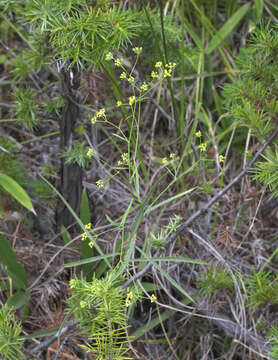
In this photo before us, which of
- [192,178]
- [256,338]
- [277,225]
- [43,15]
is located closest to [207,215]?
[192,178]

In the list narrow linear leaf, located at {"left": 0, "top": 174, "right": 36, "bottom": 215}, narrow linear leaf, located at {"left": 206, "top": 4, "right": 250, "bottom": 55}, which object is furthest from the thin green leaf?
narrow linear leaf, located at {"left": 206, "top": 4, "right": 250, "bottom": 55}

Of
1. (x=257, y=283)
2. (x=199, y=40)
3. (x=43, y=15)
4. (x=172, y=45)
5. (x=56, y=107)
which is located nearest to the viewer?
(x=43, y=15)

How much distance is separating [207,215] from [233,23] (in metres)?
0.86

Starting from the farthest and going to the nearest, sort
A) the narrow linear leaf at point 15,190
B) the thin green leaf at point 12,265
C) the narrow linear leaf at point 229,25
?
1. the narrow linear leaf at point 229,25
2. the thin green leaf at point 12,265
3. the narrow linear leaf at point 15,190

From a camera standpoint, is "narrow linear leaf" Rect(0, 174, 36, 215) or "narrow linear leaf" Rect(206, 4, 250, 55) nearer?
"narrow linear leaf" Rect(0, 174, 36, 215)

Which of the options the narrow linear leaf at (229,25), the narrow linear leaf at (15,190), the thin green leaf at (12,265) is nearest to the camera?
the narrow linear leaf at (15,190)

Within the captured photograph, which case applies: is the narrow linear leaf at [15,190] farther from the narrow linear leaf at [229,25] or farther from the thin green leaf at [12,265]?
the narrow linear leaf at [229,25]

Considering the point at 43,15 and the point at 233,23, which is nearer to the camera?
the point at 43,15

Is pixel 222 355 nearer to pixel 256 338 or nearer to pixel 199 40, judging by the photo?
pixel 256 338

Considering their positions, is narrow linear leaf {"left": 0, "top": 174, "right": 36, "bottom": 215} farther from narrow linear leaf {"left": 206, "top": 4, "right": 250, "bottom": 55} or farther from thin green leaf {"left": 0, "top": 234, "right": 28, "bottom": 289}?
narrow linear leaf {"left": 206, "top": 4, "right": 250, "bottom": 55}

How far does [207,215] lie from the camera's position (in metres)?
1.52

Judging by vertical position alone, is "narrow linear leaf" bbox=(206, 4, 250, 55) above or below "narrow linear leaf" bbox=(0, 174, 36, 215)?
above

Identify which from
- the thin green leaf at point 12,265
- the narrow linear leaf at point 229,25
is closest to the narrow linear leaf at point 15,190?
the thin green leaf at point 12,265

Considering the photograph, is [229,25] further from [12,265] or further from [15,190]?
[12,265]
